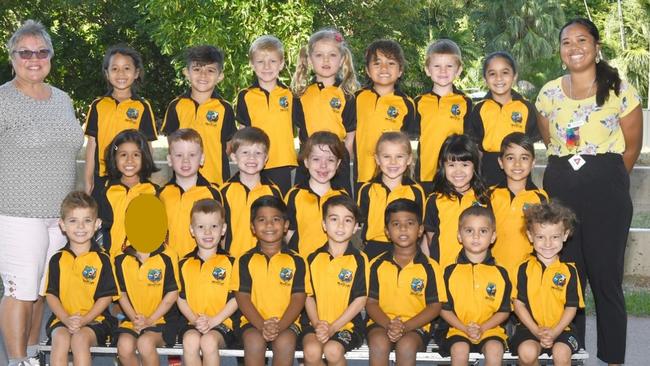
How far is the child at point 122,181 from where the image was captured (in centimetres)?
693

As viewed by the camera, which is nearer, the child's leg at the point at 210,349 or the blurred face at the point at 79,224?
the child's leg at the point at 210,349

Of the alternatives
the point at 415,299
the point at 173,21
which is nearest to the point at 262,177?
the point at 415,299

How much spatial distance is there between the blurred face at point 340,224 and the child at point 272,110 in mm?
1252

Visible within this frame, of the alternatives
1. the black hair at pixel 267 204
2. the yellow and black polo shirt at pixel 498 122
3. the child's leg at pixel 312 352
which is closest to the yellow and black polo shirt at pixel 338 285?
the child's leg at pixel 312 352

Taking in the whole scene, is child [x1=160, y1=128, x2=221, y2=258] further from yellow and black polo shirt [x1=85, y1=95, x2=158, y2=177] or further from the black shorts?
the black shorts

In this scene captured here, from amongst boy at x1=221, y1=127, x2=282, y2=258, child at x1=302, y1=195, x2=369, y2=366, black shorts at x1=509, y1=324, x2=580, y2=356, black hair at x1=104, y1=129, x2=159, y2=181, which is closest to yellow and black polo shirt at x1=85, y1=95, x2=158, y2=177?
black hair at x1=104, y1=129, x2=159, y2=181

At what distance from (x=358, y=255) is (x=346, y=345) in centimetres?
57

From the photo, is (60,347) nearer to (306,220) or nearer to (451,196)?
(306,220)

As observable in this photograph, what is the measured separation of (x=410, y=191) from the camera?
22.6ft

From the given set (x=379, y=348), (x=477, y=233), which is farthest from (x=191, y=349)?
(x=477, y=233)

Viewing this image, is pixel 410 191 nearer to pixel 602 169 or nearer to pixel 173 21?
pixel 602 169

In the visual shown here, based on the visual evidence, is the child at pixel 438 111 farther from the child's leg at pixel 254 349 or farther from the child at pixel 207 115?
the child's leg at pixel 254 349

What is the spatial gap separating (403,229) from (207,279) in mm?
1165

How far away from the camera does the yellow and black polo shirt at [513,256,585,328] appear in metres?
6.21
